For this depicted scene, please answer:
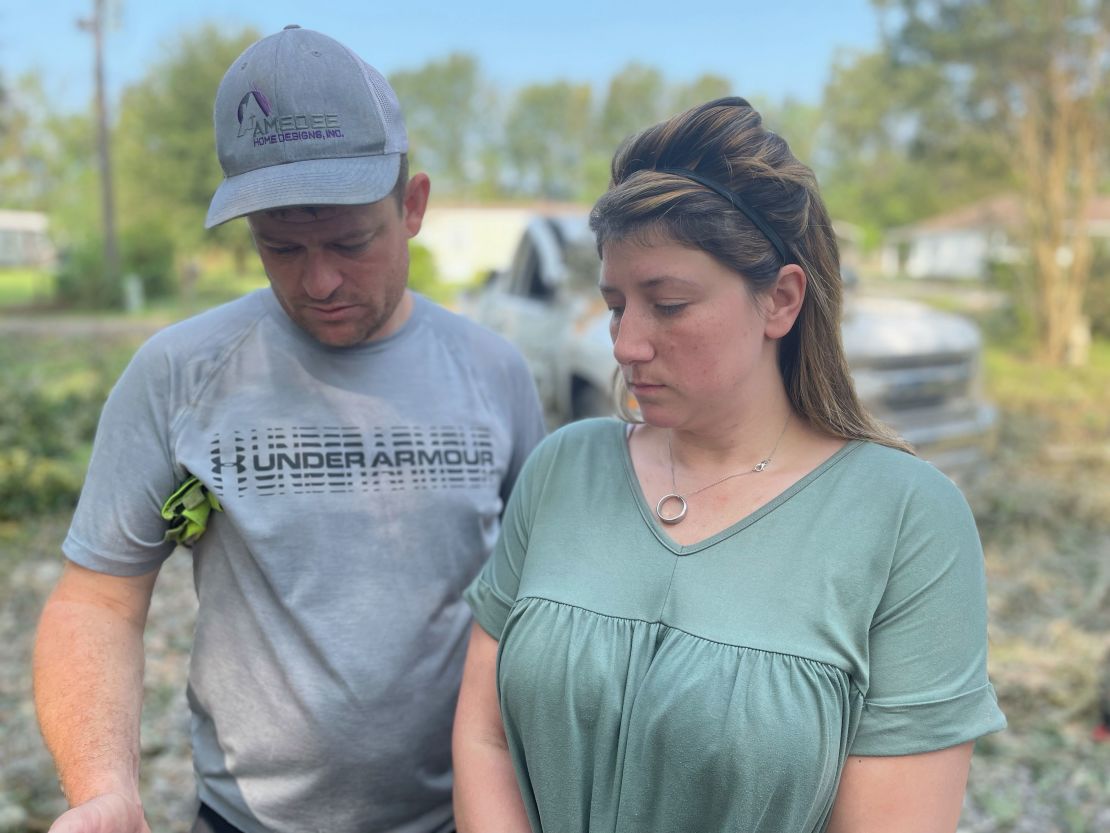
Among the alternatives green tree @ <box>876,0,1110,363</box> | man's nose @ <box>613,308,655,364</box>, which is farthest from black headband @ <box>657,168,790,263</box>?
green tree @ <box>876,0,1110,363</box>

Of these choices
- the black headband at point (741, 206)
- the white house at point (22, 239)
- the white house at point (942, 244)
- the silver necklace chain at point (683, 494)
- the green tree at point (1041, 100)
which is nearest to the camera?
the black headband at point (741, 206)

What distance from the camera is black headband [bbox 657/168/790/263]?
147cm

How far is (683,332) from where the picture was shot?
4.92ft

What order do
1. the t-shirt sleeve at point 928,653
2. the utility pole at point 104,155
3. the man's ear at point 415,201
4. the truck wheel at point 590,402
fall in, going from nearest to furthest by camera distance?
the t-shirt sleeve at point 928,653 → the man's ear at point 415,201 → the truck wheel at point 590,402 → the utility pole at point 104,155

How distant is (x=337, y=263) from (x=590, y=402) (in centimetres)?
520

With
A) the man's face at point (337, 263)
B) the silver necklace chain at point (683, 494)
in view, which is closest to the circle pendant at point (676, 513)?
the silver necklace chain at point (683, 494)

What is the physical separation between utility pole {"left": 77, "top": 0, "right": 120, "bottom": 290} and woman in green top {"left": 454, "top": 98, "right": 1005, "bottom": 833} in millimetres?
27014

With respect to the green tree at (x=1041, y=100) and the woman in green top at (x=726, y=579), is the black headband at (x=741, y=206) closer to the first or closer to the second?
the woman in green top at (x=726, y=579)

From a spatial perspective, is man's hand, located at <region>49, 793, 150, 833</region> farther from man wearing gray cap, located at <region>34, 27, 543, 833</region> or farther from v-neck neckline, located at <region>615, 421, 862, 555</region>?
v-neck neckline, located at <region>615, 421, 862, 555</region>

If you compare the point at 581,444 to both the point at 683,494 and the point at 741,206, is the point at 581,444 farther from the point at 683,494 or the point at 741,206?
the point at 741,206

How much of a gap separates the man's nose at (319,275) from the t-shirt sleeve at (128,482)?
12.0 inches

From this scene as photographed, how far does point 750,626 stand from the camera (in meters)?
1.41

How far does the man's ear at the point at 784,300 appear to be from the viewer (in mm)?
1529

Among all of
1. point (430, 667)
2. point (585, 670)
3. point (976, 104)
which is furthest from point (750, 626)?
point (976, 104)
